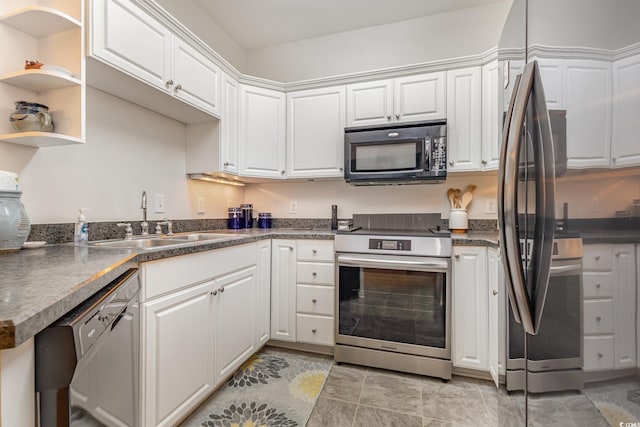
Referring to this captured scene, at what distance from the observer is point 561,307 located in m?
0.61

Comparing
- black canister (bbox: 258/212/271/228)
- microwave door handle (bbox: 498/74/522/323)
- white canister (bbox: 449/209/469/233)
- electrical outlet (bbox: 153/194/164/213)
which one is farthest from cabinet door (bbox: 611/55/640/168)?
black canister (bbox: 258/212/271/228)

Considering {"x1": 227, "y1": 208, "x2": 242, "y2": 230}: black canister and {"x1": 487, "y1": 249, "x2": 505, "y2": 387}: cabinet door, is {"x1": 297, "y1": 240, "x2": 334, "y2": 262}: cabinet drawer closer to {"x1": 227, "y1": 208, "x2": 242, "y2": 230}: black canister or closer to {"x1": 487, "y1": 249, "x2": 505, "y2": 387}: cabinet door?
{"x1": 227, "y1": 208, "x2": 242, "y2": 230}: black canister

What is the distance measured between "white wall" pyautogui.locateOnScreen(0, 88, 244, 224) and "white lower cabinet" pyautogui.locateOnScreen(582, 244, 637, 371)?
6.49 ft

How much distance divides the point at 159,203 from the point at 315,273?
1217mm

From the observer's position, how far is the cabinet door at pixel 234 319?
168cm

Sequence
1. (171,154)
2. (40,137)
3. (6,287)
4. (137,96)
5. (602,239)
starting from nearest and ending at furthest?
(602,239), (6,287), (40,137), (137,96), (171,154)

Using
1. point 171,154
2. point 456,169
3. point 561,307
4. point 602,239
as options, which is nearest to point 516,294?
point 561,307

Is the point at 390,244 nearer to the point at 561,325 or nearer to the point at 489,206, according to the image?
the point at 489,206

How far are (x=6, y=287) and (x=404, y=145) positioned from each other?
217cm

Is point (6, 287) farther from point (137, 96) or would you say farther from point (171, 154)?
point (171, 154)

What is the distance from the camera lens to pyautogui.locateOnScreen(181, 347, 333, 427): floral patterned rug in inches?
59.1

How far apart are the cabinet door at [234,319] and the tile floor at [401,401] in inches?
22.3

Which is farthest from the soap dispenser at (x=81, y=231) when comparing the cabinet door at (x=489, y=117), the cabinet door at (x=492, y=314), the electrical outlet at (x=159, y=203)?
the cabinet door at (x=489, y=117)

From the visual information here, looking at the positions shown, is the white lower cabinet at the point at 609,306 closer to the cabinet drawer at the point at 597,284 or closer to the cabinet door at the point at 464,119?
the cabinet drawer at the point at 597,284
